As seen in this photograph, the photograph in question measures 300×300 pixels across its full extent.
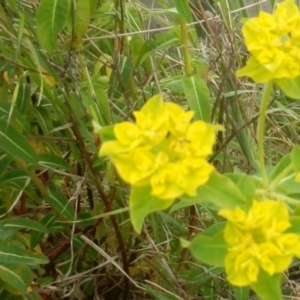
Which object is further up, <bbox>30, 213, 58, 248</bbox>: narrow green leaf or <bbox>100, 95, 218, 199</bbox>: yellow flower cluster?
<bbox>100, 95, 218, 199</bbox>: yellow flower cluster

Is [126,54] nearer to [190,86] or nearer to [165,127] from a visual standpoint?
[190,86]

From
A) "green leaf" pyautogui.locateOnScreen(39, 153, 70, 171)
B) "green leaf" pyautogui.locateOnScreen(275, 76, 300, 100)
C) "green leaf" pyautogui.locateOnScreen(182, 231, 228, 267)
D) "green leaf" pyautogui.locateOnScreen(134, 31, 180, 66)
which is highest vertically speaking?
"green leaf" pyautogui.locateOnScreen(275, 76, 300, 100)

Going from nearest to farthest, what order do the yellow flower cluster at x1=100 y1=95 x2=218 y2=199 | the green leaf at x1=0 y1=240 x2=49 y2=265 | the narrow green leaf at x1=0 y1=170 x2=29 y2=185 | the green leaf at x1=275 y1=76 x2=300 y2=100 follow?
the yellow flower cluster at x1=100 y1=95 x2=218 y2=199 → the green leaf at x1=275 y1=76 x2=300 y2=100 → the green leaf at x1=0 y1=240 x2=49 y2=265 → the narrow green leaf at x1=0 y1=170 x2=29 y2=185

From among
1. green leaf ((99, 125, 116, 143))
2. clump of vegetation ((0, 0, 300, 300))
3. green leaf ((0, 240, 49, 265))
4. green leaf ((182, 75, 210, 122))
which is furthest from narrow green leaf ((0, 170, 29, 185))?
green leaf ((99, 125, 116, 143))

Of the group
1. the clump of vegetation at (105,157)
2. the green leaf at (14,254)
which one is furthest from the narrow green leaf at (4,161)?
the green leaf at (14,254)

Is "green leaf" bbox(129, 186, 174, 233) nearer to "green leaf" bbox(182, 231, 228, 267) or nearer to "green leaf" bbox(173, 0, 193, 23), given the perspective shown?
"green leaf" bbox(182, 231, 228, 267)

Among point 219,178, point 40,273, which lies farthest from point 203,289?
point 219,178

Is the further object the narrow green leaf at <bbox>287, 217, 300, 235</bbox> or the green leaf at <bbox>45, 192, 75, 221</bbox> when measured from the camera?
the green leaf at <bbox>45, 192, 75, 221</bbox>
